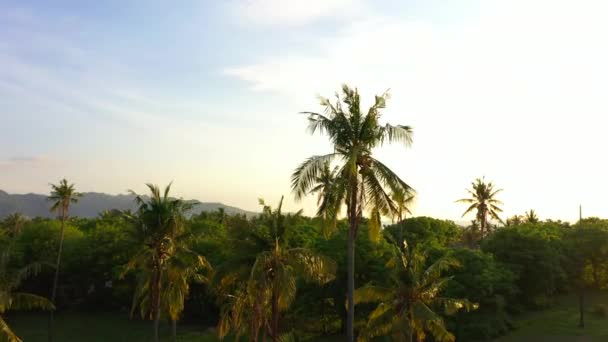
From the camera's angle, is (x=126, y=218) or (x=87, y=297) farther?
(x=87, y=297)

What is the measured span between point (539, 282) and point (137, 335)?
4664 cm

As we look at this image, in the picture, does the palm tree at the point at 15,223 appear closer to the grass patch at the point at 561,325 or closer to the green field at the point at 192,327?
the green field at the point at 192,327

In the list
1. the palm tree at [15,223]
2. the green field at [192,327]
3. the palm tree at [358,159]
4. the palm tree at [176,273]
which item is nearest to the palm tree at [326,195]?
the palm tree at [358,159]

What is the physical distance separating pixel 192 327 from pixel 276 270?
144 ft

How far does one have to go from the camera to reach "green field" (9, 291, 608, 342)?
4991 cm

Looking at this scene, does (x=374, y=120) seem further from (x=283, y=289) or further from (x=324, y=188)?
(x=283, y=289)

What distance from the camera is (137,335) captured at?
59688mm

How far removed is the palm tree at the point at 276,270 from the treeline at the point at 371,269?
362cm

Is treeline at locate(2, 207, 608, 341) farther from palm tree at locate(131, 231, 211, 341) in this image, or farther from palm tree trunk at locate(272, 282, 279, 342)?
palm tree trunk at locate(272, 282, 279, 342)

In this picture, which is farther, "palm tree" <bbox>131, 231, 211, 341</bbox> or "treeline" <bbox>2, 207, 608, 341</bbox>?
"treeline" <bbox>2, 207, 608, 341</bbox>

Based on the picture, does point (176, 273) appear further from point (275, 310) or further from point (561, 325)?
point (561, 325)

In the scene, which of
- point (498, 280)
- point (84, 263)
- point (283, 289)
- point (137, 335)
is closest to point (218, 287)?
point (283, 289)

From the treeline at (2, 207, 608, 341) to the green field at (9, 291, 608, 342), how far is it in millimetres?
1745

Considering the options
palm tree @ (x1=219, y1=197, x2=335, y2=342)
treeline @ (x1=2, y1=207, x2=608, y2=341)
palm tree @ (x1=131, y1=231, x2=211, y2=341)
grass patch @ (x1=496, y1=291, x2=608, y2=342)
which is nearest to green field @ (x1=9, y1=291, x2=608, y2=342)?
grass patch @ (x1=496, y1=291, x2=608, y2=342)
